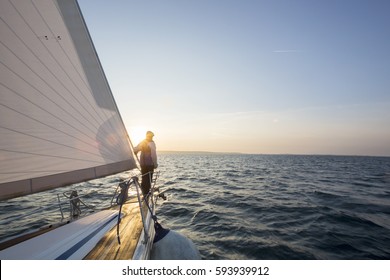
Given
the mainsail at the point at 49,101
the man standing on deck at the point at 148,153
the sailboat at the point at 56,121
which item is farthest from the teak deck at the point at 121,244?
the man standing on deck at the point at 148,153

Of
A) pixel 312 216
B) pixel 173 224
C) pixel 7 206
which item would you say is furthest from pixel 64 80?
pixel 7 206

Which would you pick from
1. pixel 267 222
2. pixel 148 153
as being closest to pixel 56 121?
pixel 148 153

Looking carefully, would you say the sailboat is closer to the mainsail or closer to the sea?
the mainsail

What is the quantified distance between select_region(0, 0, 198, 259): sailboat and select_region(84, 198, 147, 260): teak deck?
2 centimetres

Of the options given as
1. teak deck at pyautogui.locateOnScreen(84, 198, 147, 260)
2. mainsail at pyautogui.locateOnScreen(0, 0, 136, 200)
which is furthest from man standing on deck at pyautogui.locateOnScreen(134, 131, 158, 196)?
mainsail at pyautogui.locateOnScreen(0, 0, 136, 200)

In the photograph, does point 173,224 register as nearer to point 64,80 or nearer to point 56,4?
point 64,80

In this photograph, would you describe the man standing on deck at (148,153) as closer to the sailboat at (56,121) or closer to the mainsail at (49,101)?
the sailboat at (56,121)

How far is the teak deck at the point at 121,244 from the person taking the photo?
3475 millimetres

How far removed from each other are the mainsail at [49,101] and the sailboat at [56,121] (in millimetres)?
11

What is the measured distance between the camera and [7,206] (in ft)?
33.8

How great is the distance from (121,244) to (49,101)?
266 cm
